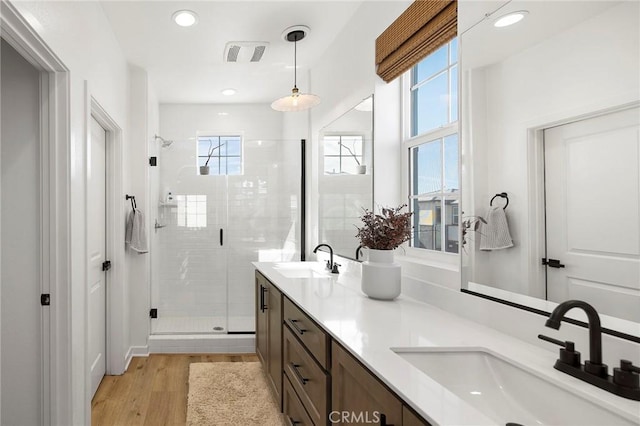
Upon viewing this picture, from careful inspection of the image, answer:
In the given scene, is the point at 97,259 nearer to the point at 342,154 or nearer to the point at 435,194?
the point at 342,154

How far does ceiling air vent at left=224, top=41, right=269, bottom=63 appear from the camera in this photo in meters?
2.81

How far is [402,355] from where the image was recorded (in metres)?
1.11

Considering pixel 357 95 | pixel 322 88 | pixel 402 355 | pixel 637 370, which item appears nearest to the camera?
pixel 637 370

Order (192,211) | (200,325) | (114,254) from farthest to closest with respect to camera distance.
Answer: (192,211)
(200,325)
(114,254)

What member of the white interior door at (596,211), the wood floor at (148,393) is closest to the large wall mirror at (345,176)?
the white interior door at (596,211)

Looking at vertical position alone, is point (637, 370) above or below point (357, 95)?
below

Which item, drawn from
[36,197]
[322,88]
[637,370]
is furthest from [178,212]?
[637,370]

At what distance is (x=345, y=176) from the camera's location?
2781 mm

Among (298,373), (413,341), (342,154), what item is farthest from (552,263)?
(342,154)

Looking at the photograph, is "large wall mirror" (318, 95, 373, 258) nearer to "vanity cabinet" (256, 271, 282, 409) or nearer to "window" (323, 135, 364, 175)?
"window" (323, 135, 364, 175)

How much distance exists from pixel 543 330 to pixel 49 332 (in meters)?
2.00

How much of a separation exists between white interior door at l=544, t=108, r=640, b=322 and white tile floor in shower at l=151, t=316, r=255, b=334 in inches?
123

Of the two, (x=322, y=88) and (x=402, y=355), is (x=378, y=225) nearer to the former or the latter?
(x=402, y=355)

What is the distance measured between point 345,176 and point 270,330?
1207 millimetres
